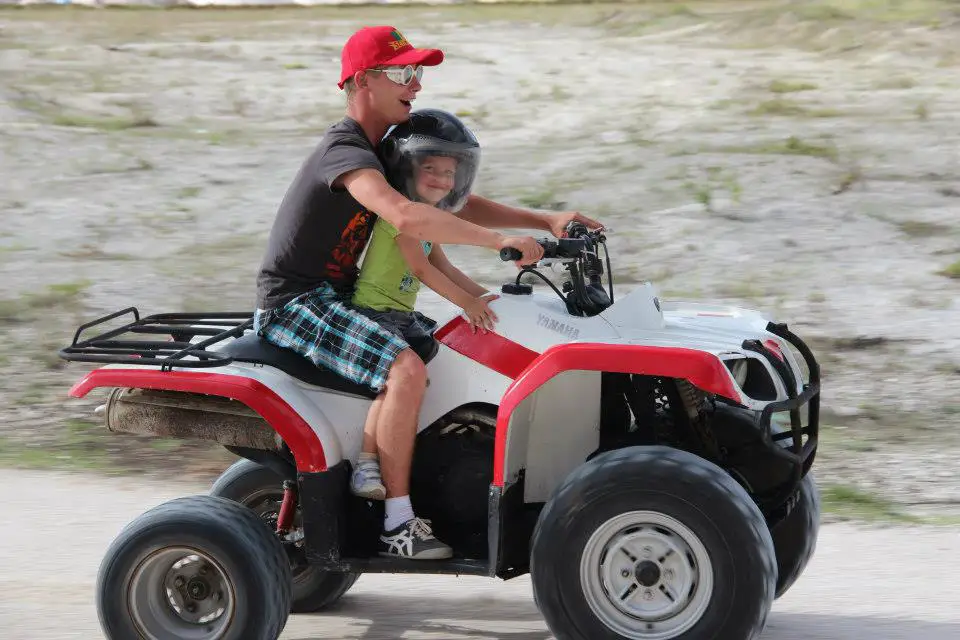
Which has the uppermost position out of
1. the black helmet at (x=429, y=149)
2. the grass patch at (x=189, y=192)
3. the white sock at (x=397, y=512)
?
the black helmet at (x=429, y=149)

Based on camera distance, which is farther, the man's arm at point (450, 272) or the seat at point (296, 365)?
the man's arm at point (450, 272)

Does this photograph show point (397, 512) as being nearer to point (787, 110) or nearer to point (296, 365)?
point (296, 365)

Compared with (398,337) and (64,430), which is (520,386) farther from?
(64,430)

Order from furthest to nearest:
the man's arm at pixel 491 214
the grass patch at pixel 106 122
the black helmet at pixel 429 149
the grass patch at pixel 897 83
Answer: the grass patch at pixel 897 83 < the grass patch at pixel 106 122 < the man's arm at pixel 491 214 < the black helmet at pixel 429 149

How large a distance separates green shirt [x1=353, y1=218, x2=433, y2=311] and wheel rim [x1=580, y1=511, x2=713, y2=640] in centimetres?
112

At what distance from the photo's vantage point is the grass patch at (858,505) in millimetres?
6531

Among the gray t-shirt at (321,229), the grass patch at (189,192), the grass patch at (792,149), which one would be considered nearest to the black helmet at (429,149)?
the gray t-shirt at (321,229)

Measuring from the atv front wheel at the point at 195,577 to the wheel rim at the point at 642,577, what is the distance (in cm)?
106

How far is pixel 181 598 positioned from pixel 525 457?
1237 millimetres

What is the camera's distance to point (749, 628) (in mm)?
4199

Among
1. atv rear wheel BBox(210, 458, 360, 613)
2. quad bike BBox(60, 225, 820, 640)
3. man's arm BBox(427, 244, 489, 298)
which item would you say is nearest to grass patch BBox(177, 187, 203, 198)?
atv rear wheel BBox(210, 458, 360, 613)

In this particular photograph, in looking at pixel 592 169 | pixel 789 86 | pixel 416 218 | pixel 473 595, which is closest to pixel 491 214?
pixel 416 218

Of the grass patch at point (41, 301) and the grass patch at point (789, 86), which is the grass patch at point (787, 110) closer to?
the grass patch at point (789, 86)

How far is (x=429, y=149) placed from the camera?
4668mm
